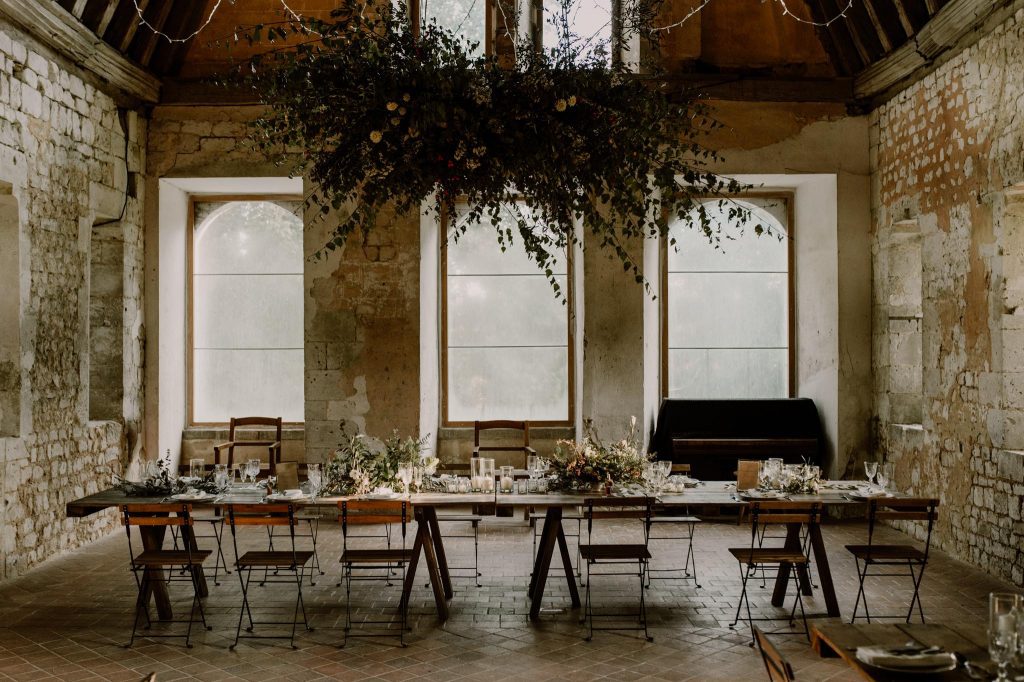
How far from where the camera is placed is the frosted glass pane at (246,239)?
31.4 ft

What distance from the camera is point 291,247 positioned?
31.5 feet

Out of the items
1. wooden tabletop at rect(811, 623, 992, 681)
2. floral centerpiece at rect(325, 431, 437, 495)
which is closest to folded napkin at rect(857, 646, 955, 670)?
wooden tabletop at rect(811, 623, 992, 681)

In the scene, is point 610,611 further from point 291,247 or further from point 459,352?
point 291,247

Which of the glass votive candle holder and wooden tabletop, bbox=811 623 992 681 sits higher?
the glass votive candle holder

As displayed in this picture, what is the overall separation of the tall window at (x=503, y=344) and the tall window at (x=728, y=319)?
1.18 meters

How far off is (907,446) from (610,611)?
12.2ft

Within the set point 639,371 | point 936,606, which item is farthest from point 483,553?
point 936,606

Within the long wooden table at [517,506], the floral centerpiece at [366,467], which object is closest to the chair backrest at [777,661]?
the long wooden table at [517,506]

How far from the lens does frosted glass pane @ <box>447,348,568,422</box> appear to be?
9578mm

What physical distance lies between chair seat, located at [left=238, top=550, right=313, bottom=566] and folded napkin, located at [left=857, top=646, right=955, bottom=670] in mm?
3268

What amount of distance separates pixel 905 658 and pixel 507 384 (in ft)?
23.0

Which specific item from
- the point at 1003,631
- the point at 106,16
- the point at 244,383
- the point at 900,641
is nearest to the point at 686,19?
the point at 106,16

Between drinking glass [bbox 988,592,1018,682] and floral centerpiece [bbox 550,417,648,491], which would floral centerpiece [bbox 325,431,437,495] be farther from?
drinking glass [bbox 988,592,1018,682]

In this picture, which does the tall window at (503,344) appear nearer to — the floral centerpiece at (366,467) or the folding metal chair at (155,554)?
the floral centerpiece at (366,467)
